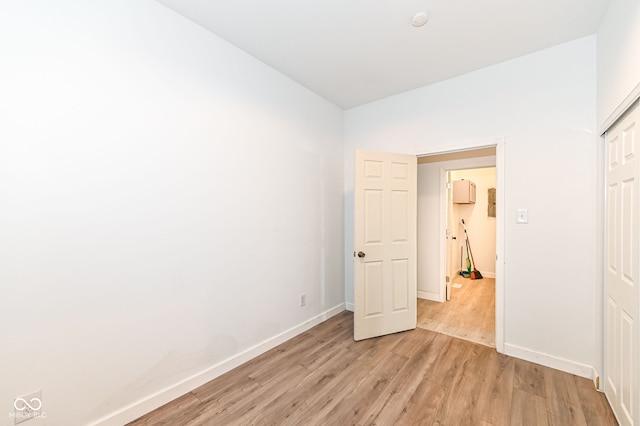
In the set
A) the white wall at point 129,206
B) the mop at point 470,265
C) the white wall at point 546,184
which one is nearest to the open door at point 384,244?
the white wall at point 546,184

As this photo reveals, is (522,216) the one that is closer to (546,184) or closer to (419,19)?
(546,184)

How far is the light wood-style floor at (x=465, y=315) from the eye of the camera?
297cm

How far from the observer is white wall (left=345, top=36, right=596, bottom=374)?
219 cm

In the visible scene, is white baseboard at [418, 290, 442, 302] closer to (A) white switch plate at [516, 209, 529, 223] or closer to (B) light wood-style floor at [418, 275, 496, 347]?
(B) light wood-style floor at [418, 275, 496, 347]

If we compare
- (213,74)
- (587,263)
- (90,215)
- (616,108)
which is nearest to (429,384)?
(587,263)

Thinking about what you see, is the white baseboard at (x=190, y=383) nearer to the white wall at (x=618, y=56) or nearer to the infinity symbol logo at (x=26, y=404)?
the infinity symbol logo at (x=26, y=404)

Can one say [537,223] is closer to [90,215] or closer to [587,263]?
[587,263]

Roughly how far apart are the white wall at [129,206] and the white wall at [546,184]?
7.23 ft

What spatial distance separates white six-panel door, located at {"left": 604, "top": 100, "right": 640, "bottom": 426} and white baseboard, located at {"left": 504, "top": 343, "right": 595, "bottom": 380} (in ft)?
0.83

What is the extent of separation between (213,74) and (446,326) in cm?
362

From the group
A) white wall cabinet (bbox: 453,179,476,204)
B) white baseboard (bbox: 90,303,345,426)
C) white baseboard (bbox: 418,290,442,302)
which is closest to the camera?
white baseboard (bbox: 90,303,345,426)

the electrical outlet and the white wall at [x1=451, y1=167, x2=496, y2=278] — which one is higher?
the white wall at [x1=451, y1=167, x2=496, y2=278]

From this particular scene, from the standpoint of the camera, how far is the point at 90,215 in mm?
1579

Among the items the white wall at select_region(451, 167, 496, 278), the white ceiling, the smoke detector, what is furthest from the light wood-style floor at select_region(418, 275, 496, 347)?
the smoke detector
